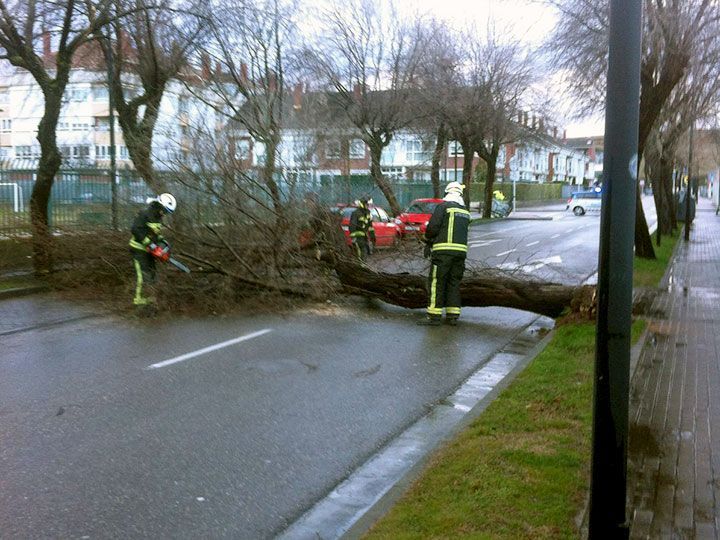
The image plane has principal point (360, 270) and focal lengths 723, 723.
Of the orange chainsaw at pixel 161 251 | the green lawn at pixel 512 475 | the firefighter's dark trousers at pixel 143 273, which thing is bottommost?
the green lawn at pixel 512 475

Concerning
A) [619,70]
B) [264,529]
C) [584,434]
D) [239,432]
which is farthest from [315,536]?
[619,70]

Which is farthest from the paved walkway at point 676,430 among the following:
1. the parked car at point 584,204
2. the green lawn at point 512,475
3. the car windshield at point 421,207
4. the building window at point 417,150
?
the parked car at point 584,204

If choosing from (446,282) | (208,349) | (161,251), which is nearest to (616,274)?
(208,349)

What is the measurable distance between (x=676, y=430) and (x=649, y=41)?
1082 cm

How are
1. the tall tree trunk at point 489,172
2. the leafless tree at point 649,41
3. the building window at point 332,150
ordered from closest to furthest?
the leafless tree at point 649,41
the building window at point 332,150
the tall tree trunk at point 489,172

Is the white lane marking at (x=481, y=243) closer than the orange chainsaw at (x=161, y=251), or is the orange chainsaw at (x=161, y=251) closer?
the orange chainsaw at (x=161, y=251)

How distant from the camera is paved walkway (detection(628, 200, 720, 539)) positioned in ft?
12.8

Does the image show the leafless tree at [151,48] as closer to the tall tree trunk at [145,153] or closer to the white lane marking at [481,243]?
the tall tree trunk at [145,153]

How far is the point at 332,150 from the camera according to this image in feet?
50.9

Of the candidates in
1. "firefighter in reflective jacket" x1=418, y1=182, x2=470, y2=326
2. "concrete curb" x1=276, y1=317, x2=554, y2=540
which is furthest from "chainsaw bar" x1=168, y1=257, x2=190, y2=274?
"concrete curb" x1=276, y1=317, x2=554, y2=540

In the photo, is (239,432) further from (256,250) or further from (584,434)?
(256,250)

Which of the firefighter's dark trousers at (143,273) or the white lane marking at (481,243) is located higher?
the firefighter's dark trousers at (143,273)

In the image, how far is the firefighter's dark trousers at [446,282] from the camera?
9.92m

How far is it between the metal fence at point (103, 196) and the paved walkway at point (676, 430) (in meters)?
6.01
